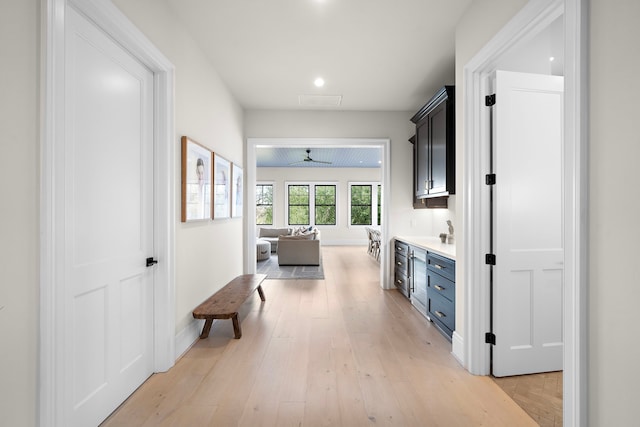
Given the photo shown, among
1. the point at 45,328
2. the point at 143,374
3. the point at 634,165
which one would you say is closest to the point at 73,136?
the point at 45,328

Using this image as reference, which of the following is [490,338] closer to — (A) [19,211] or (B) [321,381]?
(B) [321,381]

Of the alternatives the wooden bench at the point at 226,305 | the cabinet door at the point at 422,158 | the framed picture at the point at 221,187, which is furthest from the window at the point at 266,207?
the cabinet door at the point at 422,158

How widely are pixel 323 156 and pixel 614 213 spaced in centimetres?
869

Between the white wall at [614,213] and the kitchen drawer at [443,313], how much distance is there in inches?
63.5

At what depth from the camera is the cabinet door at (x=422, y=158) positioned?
389 cm

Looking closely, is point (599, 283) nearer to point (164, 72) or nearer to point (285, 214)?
point (164, 72)

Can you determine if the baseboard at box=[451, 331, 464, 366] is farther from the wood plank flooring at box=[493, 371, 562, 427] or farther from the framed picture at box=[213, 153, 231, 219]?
the framed picture at box=[213, 153, 231, 219]

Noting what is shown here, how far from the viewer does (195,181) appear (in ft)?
9.60

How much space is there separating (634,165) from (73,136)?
2.39 m

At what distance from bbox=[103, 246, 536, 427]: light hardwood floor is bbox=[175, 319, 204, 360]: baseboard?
0.06 m

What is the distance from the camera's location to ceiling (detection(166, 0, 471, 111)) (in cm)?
254

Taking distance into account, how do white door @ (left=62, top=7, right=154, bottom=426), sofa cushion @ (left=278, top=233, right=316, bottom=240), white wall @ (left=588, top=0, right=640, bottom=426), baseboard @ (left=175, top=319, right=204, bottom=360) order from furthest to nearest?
sofa cushion @ (left=278, top=233, right=316, bottom=240), baseboard @ (left=175, top=319, right=204, bottom=360), white door @ (left=62, top=7, right=154, bottom=426), white wall @ (left=588, top=0, right=640, bottom=426)

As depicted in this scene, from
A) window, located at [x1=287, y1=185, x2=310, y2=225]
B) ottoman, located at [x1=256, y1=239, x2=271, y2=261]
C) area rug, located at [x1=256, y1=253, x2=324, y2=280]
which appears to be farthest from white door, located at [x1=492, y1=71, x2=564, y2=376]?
window, located at [x1=287, y1=185, x2=310, y2=225]

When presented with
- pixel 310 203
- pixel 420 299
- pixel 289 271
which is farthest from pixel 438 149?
pixel 310 203
